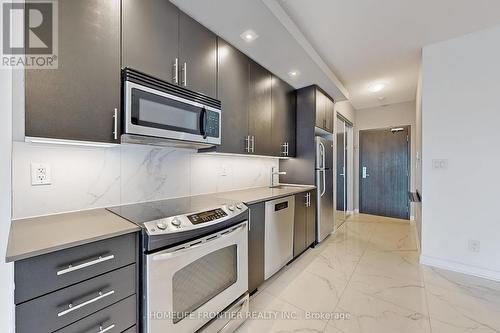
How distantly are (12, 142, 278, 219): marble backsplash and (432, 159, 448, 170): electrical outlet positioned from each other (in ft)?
8.40

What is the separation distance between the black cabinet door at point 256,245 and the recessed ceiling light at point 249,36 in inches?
58.8

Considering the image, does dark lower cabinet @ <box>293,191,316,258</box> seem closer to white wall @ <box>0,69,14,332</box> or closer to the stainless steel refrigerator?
the stainless steel refrigerator

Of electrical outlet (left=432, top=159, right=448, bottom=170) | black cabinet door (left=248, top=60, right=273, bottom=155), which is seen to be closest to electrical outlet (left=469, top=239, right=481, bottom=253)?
electrical outlet (left=432, top=159, right=448, bottom=170)

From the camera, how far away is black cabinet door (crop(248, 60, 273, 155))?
7.88 feet

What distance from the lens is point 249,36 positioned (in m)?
1.95

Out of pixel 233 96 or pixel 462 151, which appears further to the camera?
pixel 462 151

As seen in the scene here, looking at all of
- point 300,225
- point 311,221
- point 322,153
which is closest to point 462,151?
point 322,153

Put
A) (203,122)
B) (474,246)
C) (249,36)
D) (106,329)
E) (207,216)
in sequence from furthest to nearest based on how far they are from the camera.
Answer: (474,246)
(249,36)
(203,122)
(207,216)
(106,329)

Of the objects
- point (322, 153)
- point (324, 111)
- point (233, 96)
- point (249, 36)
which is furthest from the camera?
point (324, 111)

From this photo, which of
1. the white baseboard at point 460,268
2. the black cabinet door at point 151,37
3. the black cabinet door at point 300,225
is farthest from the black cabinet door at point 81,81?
the white baseboard at point 460,268

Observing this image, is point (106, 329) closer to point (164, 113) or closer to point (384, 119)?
point (164, 113)

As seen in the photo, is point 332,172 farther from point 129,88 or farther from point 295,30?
point 129,88

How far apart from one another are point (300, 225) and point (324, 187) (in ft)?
2.80

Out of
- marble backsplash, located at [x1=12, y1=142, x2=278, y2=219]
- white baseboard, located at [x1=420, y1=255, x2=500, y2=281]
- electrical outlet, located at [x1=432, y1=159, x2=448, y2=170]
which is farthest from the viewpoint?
electrical outlet, located at [x1=432, y1=159, x2=448, y2=170]
